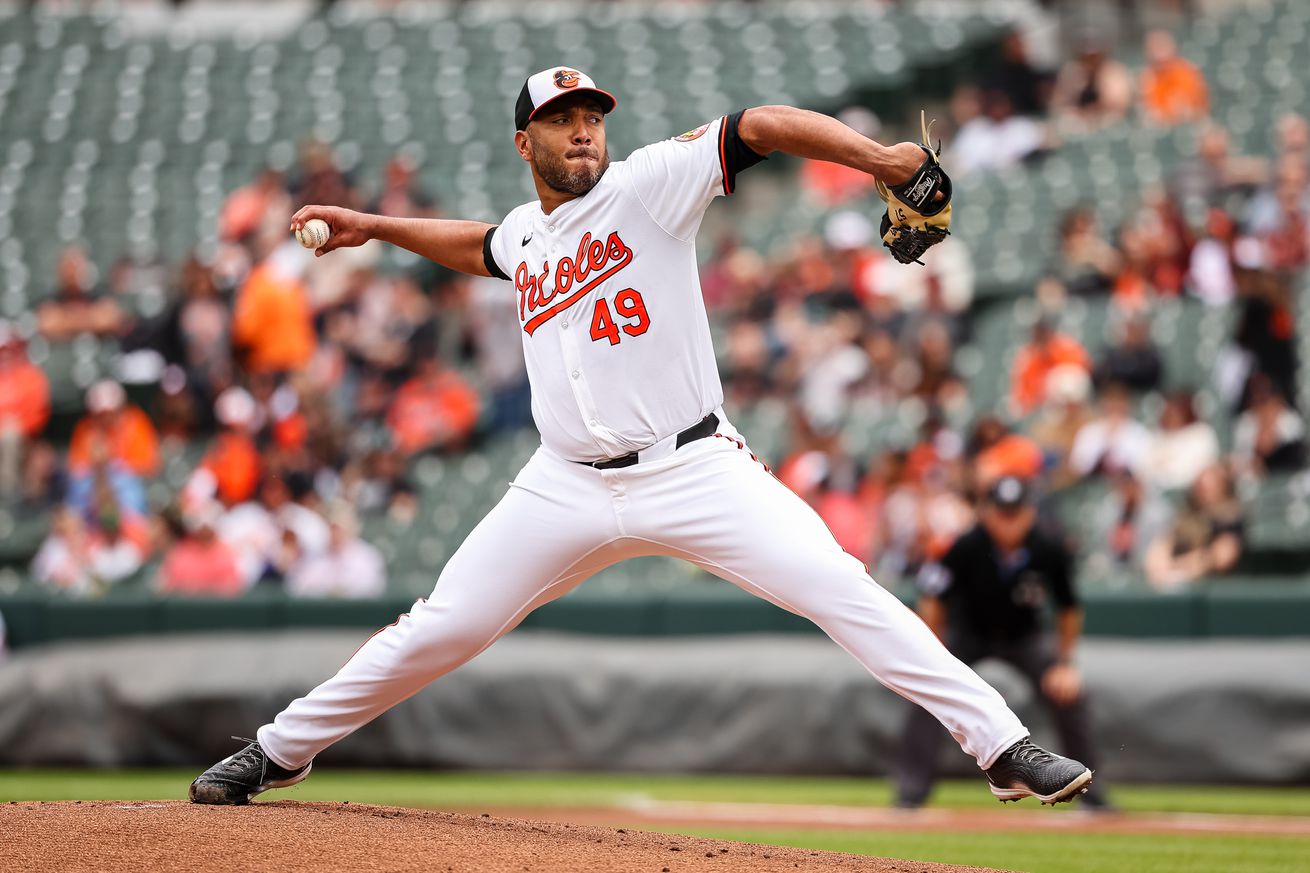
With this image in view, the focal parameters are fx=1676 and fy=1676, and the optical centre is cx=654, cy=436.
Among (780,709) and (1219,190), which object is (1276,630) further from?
(1219,190)

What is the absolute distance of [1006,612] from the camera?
25.8 ft

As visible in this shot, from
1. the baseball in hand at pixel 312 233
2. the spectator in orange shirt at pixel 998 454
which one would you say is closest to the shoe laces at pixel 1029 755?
the baseball in hand at pixel 312 233

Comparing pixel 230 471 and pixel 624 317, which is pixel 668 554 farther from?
pixel 230 471

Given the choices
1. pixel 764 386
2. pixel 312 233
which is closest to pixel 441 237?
pixel 312 233

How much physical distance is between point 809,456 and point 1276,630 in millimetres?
3081

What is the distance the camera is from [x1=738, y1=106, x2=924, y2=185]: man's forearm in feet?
13.4

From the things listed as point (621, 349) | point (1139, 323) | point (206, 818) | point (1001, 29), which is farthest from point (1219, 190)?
point (206, 818)

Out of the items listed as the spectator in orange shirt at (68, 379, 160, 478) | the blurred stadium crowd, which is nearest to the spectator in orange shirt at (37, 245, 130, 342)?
the blurred stadium crowd

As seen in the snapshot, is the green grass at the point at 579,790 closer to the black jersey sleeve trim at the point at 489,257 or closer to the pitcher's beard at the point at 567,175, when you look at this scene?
the black jersey sleeve trim at the point at 489,257

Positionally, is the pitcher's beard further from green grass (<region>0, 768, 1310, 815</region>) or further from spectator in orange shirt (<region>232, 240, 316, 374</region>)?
spectator in orange shirt (<region>232, 240, 316, 374</region>)

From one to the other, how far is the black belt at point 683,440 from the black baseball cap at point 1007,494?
11.3ft

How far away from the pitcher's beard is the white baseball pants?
2.43 feet

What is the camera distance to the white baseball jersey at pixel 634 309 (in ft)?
14.8

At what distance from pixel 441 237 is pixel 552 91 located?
0.73 m
